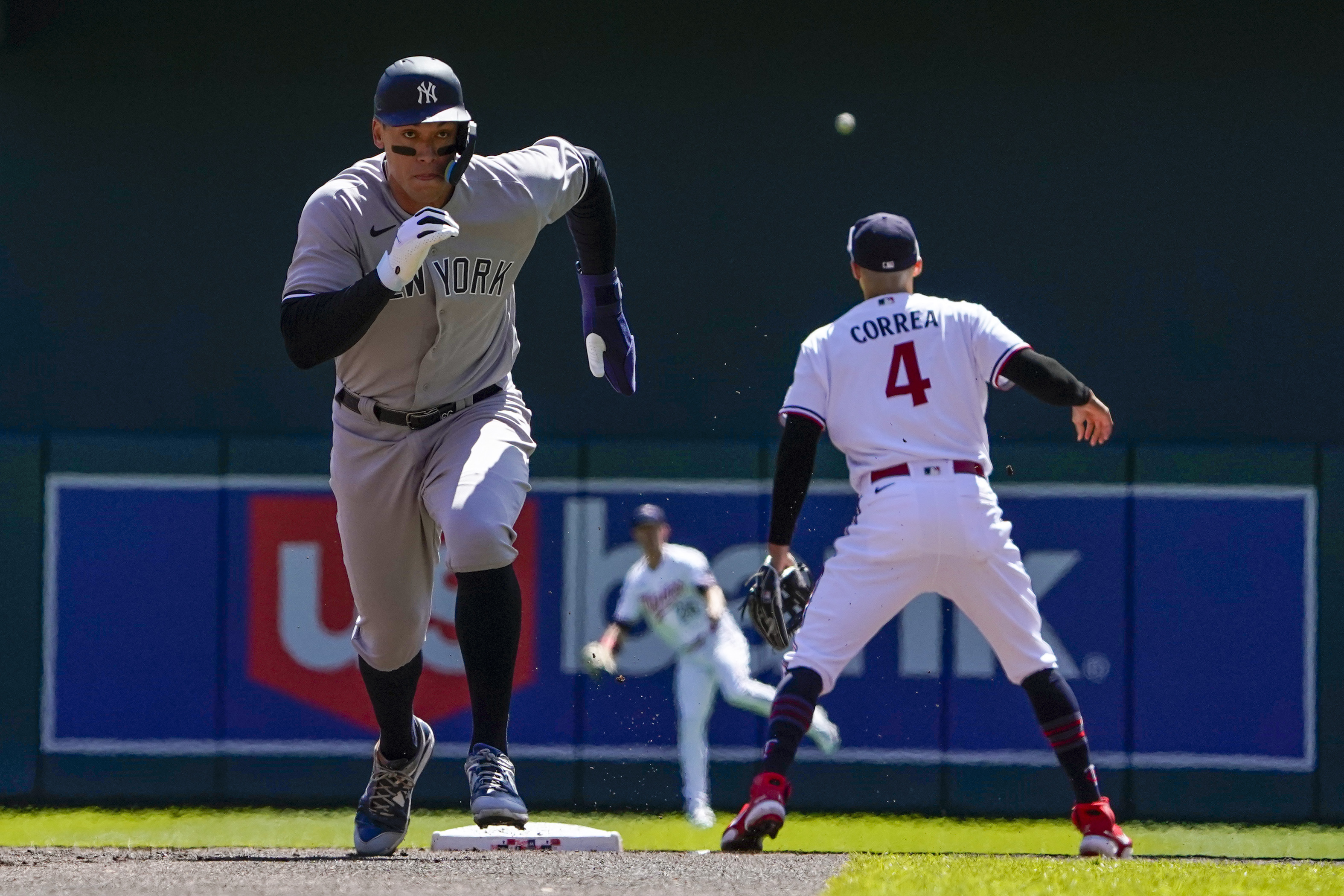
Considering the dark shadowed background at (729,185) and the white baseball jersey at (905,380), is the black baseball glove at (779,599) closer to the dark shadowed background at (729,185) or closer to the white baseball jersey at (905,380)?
the white baseball jersey at (905,380)

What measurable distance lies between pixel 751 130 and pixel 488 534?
4886 mm

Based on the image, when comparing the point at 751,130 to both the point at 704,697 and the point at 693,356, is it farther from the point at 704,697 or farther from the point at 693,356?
the point at 704,697

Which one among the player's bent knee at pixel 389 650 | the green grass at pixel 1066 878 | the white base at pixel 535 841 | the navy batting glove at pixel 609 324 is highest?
the navy batting glove at pixel 609 324

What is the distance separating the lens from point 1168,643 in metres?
6.93

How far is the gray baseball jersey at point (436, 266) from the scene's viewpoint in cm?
326

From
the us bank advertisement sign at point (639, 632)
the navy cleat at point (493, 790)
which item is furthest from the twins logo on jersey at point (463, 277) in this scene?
the us bank advertisement sign at point (639, 632)

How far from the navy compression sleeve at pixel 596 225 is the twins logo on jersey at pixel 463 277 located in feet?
1.24

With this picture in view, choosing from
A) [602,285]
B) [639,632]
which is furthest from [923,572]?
[639,632]

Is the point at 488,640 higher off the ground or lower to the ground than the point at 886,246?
lower

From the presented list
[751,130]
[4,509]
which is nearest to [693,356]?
[751,130]

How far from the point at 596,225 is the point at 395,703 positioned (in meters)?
1.10

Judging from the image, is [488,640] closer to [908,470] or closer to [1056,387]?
[908,470]

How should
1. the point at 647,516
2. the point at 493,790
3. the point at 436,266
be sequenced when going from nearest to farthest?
1. the point at 493,790
2. the point at 436,266
3. the point at 647,516

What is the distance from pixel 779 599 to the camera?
13.8 ft
